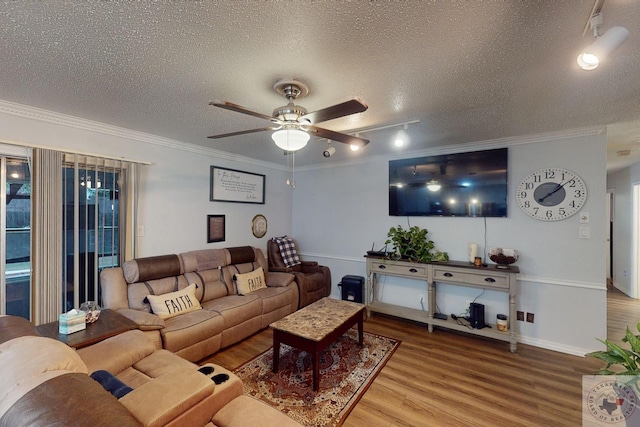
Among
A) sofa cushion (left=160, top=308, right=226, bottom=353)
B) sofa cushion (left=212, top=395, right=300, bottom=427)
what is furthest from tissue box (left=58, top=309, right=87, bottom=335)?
sofa cushion (left=212, top=395, right=300, bottom=427)

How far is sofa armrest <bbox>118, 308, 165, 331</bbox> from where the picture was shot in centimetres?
228

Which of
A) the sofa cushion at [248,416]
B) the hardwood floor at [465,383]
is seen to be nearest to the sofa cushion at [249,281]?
the hardwood floor at [465,383]

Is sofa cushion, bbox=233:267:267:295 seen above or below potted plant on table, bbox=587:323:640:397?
below

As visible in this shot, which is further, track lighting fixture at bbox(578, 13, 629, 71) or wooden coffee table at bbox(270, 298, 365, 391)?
wooden coffee table at bbox(270, 298, 365, 391)

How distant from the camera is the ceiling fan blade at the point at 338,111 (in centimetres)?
146

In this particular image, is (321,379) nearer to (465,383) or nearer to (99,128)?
(465,383)

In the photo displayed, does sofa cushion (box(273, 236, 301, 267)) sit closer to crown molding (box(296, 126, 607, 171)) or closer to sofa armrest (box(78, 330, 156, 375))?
crown molding (box(296, 126, 607, 171))

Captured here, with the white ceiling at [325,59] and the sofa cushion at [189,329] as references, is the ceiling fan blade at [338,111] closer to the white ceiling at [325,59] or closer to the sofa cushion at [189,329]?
the white ceiling at [325,59]

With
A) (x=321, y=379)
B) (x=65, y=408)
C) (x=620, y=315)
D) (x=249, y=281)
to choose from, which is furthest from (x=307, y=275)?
(x=620, y=315)

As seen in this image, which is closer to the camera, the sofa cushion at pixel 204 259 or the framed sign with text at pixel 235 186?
the sofa cushion at pixel 204 259

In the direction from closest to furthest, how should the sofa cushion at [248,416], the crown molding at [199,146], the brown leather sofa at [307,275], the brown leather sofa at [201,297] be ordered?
the sofa cushion at [248,416] → the crown molding at [199,146] → the brown leather sofa at [201,297] → the brown leather sofa at [307,275]

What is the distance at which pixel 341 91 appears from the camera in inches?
78.7

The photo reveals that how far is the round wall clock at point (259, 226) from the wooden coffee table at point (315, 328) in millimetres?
1981

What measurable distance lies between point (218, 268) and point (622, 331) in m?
5.26
